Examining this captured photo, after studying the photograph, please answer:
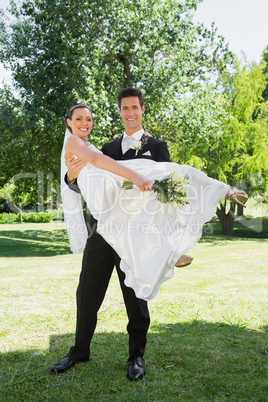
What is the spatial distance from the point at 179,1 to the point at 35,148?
8.90m

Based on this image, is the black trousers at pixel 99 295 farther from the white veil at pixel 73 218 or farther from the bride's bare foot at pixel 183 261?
the bride's bare foot at pixel 183 261

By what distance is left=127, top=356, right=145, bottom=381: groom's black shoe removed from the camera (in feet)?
11.9

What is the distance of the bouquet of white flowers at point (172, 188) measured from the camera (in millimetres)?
3248

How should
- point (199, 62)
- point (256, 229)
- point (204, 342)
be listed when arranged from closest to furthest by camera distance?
point (204, 342)
point (199, 62)
point (256, 229)

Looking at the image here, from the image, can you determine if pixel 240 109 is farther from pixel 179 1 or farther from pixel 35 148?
pixel 35 148

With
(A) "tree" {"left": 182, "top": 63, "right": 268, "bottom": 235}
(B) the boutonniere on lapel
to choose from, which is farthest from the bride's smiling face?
(A) "tree" {"left": 182, "top": 63, "right": 268, "bottom": 235}

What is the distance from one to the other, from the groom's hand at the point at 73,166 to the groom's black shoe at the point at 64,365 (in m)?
1.82

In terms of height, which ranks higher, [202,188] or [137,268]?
[202,188]

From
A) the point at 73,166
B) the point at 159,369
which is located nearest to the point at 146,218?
the point at 73,166

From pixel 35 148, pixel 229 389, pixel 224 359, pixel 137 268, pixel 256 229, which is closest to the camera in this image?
pixel 137 268

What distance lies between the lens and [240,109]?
20750mm

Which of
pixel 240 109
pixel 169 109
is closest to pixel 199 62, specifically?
pixel 240 109

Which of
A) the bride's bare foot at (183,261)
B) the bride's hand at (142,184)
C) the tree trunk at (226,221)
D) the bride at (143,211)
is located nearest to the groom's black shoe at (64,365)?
the bride at (143,211)

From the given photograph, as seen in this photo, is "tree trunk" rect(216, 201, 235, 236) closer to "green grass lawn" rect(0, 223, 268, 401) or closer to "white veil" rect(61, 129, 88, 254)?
"green grass lawn" rect(0, 223, 268, 401)
